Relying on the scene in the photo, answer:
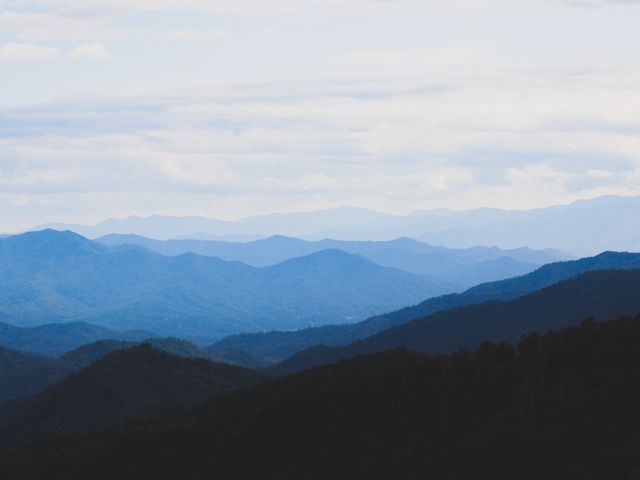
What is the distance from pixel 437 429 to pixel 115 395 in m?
105

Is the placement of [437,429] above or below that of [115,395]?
below

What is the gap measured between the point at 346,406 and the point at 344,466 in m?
12.4

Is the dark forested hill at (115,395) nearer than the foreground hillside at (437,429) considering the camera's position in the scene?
No

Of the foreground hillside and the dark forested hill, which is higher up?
the dark forested hill

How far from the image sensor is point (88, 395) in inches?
7160

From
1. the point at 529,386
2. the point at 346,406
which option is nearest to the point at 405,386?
the point at 346,406

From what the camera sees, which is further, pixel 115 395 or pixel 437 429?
pixel 115 395

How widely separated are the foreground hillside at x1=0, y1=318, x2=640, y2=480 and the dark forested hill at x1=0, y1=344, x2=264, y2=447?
56.7m

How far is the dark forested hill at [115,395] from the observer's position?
6718 inches

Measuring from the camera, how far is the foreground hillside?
71562mm

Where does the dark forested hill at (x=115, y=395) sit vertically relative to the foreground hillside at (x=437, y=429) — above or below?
above

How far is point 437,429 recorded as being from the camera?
86.3 metres

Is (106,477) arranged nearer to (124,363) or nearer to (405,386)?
(405,386)

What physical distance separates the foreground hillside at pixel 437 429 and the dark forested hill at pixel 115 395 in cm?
5665
